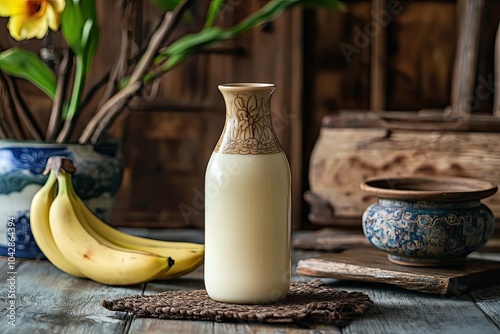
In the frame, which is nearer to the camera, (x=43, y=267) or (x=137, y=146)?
(x=43, y=267)

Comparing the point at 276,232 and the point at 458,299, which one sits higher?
the point at 276,232

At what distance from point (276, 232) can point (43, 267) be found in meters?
0.44

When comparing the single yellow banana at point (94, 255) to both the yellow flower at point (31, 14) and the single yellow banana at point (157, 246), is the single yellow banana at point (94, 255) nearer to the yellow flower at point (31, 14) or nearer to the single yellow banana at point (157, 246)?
the single yellow banana at point (157, 246)

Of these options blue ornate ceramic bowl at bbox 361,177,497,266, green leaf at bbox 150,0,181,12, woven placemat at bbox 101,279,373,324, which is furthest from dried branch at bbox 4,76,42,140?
blue ornate ceramic bowl at bbox 361,177,497,266

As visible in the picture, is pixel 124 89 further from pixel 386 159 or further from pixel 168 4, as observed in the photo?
pixel 386 159

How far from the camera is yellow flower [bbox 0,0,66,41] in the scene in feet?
3.79

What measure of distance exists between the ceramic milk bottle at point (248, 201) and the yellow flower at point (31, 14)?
0.34 metres

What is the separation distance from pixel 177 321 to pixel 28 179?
0.41m

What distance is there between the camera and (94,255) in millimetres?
1070

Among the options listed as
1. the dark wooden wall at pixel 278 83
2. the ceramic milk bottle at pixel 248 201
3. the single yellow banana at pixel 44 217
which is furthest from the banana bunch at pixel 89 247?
the dark wooden wall at pixel 278 83

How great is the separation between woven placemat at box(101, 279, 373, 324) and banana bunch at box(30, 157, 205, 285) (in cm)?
7

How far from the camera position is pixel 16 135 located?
1.31 m

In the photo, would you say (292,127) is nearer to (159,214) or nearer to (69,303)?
(159,214)

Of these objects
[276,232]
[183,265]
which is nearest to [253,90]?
[276,232]
